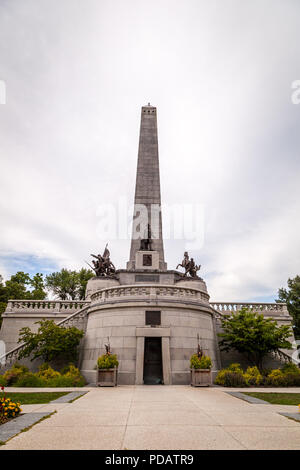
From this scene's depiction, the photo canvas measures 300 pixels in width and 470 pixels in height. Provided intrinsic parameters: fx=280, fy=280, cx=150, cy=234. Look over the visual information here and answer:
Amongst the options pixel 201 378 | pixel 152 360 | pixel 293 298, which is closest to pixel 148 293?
pixel 152 360

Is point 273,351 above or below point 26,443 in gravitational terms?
above

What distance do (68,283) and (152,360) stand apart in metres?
47.5

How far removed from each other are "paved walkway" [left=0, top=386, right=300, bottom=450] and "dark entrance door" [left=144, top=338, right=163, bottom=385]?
9402mm

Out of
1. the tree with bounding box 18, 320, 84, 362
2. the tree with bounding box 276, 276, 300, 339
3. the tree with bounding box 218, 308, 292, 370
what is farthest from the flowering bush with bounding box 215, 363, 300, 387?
the tree with bounding box 276, 276, 300, 339

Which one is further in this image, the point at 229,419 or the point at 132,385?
the point at 132,385

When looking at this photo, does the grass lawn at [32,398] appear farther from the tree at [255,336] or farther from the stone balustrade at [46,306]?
the stone balustrade at [46,306]

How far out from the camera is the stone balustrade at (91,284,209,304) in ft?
63.3

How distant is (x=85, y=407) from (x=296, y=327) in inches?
→ 1414

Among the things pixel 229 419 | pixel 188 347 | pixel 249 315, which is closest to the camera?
pixel 229 419

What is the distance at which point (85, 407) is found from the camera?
30.8 ft
